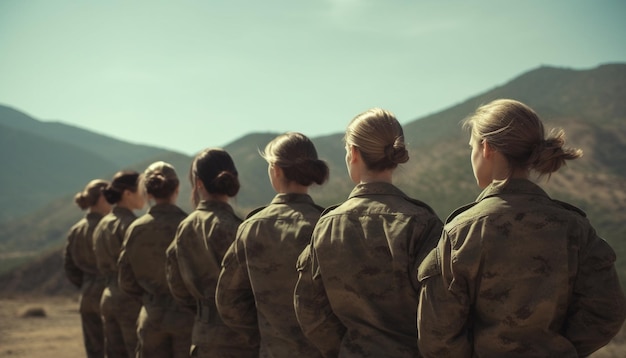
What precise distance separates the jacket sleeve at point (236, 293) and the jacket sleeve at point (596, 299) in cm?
204

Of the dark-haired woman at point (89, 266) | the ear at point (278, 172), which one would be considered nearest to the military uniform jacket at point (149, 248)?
the dark-haired woman at point (89, 266)

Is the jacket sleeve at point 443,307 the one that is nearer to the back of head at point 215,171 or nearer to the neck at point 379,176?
the neck at point 379,176

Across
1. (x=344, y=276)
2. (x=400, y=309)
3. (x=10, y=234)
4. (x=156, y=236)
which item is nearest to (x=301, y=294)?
(x=344, y=276)

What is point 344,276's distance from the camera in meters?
2.92

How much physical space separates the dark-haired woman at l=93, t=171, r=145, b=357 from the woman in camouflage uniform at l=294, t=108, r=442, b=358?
3.35 meters

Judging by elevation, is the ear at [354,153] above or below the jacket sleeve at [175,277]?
above

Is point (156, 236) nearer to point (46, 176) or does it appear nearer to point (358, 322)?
point (358, 322)

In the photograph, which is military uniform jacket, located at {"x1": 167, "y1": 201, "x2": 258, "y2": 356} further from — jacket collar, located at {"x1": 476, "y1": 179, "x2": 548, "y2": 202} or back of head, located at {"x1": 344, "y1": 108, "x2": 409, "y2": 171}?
jacket collar, located at {"x1": 476, "y1": 179, "x2": 548, "y2": 202}

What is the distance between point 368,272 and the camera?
2861 millimetres

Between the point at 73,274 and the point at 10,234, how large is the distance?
273ft

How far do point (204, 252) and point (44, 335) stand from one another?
11039mm

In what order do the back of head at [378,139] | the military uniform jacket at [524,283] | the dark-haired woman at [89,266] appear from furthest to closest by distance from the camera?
the dark-haired woman at [89,266]
the back of head at [378,139]
the military uniform jacket at [524,283]

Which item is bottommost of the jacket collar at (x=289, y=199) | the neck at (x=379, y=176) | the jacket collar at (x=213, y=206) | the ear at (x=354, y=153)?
the jacket collar at (x=213, y=206)

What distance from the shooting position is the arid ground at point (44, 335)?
11516mm
